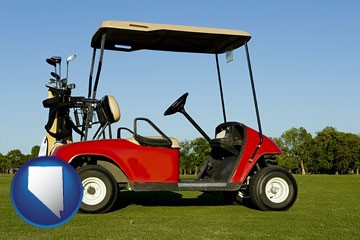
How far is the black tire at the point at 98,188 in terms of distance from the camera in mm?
6332

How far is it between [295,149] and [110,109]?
283ft

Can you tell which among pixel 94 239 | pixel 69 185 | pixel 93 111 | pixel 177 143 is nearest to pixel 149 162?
pixel 177 143

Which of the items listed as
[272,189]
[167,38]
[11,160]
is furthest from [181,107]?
[11,160]

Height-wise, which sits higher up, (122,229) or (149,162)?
(149,162)

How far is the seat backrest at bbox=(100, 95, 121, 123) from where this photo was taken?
272 inches

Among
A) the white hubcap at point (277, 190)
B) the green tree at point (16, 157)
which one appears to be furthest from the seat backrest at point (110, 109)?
the green tree at point (16, 157)

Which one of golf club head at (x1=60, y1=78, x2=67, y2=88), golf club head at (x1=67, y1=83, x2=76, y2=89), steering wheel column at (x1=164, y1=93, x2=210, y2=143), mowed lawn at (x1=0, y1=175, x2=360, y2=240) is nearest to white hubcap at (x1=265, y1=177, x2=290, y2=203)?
mowed lawn at (x1=0, y1=175, x2=360, y2=240)

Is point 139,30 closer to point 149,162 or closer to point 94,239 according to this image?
point 149,162

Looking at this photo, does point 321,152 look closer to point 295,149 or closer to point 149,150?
point 295,149

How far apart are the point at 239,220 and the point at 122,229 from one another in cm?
146

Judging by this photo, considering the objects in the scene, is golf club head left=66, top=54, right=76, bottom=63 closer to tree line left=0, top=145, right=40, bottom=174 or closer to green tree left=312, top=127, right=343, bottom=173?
green tree left=312, top=127, right=343, bottom=173

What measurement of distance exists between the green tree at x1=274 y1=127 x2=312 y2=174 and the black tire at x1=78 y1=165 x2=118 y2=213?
76.3m

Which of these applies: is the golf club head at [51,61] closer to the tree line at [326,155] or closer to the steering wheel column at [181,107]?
the steering wheel column at [181,107]

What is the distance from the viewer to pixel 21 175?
10.3 feet
